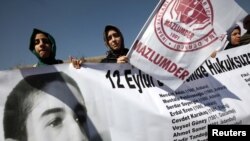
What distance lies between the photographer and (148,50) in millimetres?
3623

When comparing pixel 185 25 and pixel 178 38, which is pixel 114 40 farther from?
pixel 185 25

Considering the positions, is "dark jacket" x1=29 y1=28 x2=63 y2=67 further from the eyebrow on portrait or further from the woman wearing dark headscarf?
the woman wearing dark headscarf

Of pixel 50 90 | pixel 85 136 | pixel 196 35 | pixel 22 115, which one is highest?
pixel 196 35

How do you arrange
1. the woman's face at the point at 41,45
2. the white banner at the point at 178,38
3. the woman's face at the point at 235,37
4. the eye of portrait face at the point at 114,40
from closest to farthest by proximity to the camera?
the woman's face at the point at 41,45 < the white banner at the point at 178,38 < the eye of portrait face at the point at 114,40 < the woman's face at the point at 235,37

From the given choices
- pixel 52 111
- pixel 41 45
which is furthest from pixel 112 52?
pixel 52 111

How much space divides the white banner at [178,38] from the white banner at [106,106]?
0.20 m

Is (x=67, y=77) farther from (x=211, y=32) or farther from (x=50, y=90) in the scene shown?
(x=211, y=32)

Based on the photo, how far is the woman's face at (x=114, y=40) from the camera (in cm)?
391

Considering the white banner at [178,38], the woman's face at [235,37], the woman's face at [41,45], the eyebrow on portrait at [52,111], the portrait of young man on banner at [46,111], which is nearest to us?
the portrait of young man on banner at [46,111]

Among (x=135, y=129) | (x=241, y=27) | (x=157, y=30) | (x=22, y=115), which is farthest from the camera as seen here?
(x=241, y=27)

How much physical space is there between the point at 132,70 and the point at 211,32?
3.52ft

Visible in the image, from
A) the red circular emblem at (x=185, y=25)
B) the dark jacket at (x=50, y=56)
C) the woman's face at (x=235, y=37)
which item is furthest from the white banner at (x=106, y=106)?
the woman's face at (x=235, y=37)

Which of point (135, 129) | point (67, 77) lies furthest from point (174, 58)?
point (67, 77)

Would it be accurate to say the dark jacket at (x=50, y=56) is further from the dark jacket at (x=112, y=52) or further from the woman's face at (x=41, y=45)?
the dark jacket at (x=112, y=52)
